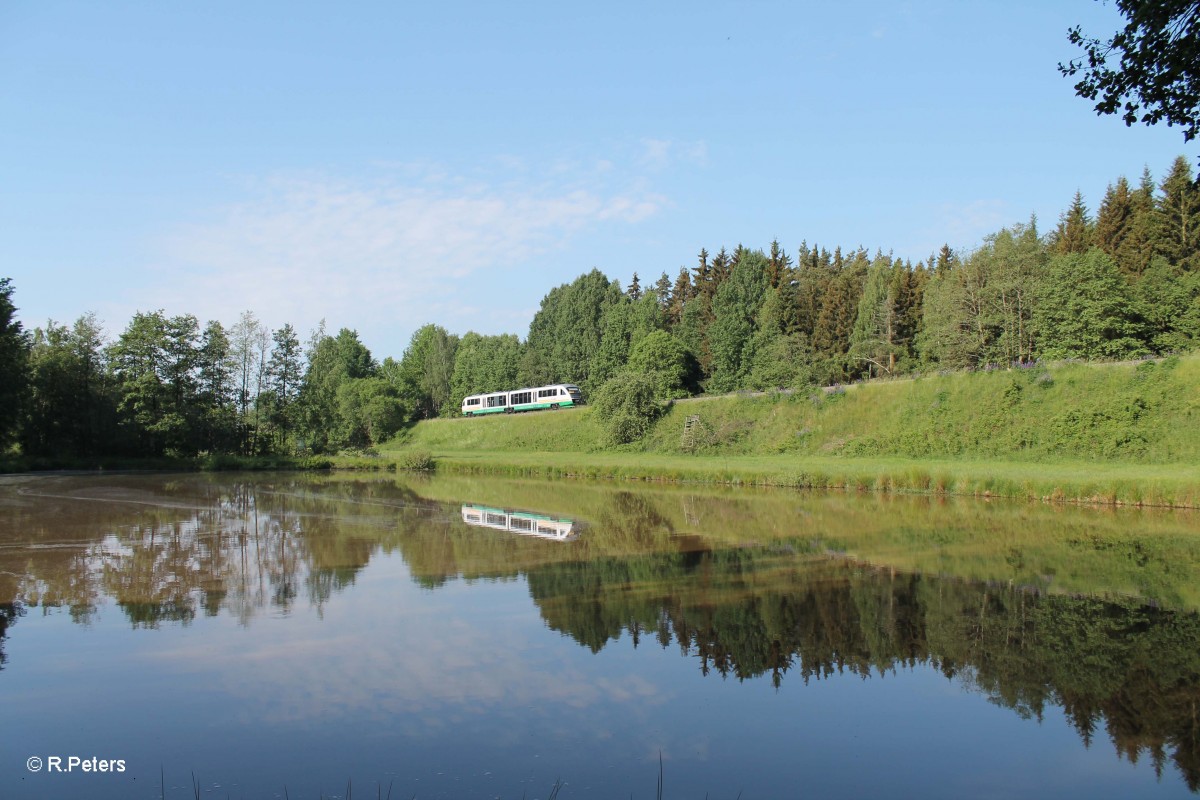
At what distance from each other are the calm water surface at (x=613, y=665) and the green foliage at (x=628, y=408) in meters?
31.9

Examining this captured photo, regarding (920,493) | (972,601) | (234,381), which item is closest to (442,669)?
(972,601)

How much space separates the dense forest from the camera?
4344 cm

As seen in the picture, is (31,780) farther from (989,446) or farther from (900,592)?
(989,446)

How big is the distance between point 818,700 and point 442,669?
15.5 feet

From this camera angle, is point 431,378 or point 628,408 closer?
point 628,408

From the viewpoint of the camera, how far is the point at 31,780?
23.0ft

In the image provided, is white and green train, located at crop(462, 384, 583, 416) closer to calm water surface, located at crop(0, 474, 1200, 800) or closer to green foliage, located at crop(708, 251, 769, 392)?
green foliage, located at crop(708, 251, 769, 392)

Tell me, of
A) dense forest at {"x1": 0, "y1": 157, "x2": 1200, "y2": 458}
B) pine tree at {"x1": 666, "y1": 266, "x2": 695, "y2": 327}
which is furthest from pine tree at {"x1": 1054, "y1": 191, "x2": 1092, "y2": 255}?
pine tree at {"x1": 666, "y1": 266, "x2": 695, "y2": 327}

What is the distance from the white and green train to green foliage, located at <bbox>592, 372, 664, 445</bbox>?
44.0ft

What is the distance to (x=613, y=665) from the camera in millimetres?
10297

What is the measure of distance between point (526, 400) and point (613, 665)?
6213 cm

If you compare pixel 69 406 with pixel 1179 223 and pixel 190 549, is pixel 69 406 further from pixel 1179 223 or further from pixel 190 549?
pixel 1179 223

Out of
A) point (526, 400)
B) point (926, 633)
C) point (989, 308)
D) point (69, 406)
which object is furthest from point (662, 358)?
point (926, 633)

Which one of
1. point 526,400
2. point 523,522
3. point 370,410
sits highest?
point 526,400
